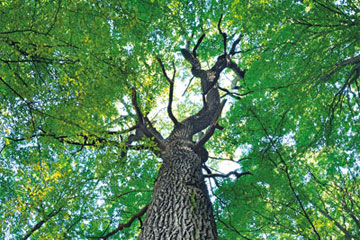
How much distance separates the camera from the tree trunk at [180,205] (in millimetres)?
2707

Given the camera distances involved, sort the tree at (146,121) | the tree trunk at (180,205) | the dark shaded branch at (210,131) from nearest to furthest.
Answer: the tree trunk at (180,205) → the tree at (146,121) → the dark shaded branch at (210,131)

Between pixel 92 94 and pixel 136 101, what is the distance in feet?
4.77

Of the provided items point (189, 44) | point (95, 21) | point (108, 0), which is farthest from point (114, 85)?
point (189, 44)

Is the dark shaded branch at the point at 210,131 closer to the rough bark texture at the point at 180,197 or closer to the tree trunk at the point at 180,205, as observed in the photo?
the rough bark texture at the point at 180,197

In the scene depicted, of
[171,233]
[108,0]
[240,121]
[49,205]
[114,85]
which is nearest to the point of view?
[171,233]

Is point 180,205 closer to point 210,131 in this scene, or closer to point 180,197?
point 180,197

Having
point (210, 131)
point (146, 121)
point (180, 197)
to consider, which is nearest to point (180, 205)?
point (180, 197)

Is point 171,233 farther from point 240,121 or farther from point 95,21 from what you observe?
point 240,121

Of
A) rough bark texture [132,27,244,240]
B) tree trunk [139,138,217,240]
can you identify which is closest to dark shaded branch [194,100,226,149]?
rough bark texture [132,27,244,240]

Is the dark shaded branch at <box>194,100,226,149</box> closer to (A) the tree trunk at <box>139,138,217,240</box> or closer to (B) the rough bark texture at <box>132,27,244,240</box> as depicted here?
(B) the rough bark texture at <box>132,27,244,240</box>

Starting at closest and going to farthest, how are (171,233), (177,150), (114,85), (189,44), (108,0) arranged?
(171,233) → (108,0) → (114,85) → (177,150) → (189,44)

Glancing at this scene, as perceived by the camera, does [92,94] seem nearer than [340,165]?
Yes

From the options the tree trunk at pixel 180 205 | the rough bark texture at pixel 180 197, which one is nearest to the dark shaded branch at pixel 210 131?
the rough bark texture at pixel 180 197

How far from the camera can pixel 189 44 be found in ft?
30.3
